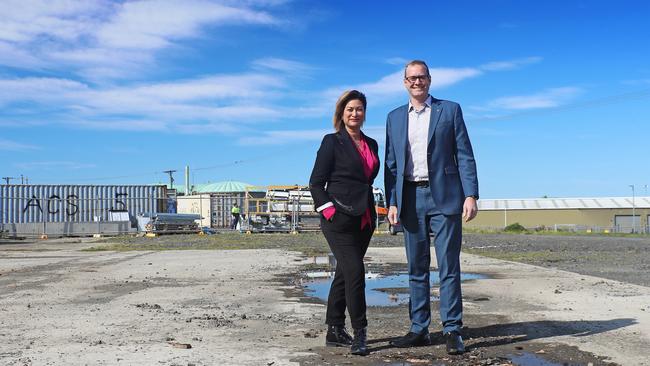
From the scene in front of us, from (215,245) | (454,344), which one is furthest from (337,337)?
(215,245)

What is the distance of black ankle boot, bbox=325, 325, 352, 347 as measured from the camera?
500 centimetres

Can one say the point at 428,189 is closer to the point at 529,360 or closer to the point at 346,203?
the point at 346,203

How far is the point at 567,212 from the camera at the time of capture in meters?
86.9

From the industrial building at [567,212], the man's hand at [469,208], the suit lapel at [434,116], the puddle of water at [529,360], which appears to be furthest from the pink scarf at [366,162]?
the industrial building at [567,212]

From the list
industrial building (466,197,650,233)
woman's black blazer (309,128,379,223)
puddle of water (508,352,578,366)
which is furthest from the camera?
industrial building (466,197,650,233)

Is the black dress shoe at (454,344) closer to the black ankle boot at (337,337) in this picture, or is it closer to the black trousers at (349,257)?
the black trousers at (349,257)

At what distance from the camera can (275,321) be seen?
614 centimetres

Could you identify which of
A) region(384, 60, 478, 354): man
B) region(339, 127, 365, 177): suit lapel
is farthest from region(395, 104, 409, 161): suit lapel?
region(339, 127, 365, 177): suit lapel

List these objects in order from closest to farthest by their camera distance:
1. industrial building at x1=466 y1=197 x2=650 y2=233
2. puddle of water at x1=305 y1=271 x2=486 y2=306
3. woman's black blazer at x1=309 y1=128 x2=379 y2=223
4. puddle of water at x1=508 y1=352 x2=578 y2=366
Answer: puddle of water at x1=508 y1=352 x2=578 y2=366 → woman's black blazer at x1=309 y1=128 x2=379 y2=223 → puddle of water at x1=305 y1=271 x2=486 y2=306 → industrial building at x1=466 y1=197 x2=650 y2=233

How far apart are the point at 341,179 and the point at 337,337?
116cm

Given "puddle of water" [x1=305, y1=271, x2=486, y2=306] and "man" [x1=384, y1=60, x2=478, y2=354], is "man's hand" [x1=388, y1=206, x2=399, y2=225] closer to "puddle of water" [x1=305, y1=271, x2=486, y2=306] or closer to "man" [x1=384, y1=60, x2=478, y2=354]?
"man" [x1=384, y1=60, x2=478, y2=354]

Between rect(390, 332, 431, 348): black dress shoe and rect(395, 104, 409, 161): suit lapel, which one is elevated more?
rect(395, 104, 409, 161): suit lapel

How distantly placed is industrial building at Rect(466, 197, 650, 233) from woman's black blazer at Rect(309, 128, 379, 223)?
7753 centimetres

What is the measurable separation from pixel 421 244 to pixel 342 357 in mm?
1085
